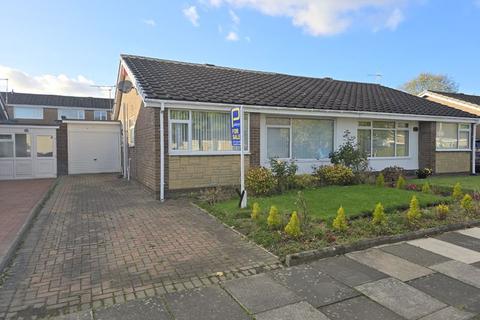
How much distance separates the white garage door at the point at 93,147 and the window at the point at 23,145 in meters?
2.48

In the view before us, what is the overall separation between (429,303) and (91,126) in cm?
1997

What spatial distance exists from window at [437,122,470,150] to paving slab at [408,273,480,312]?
13.3 m

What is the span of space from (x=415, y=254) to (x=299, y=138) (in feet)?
26.0

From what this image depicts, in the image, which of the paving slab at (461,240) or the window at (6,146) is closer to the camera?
the paving slab at (461,240)

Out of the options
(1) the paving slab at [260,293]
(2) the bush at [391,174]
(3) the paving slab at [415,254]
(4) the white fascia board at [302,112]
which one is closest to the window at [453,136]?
(4) the white fascia board at [302,112]

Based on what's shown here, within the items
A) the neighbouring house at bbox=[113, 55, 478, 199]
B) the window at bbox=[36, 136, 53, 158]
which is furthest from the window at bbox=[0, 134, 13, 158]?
the neighbouring house at bbox=[113, 55, 478, 199]

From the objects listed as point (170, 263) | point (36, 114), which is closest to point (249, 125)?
point (170, 263)

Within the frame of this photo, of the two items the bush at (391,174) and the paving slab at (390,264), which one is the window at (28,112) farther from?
the paving slab at (390,264)

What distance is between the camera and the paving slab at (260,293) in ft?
12.2

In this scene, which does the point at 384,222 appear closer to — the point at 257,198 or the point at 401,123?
the point at 257,198

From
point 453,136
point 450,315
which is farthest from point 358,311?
point 453,136

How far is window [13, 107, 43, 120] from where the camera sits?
42.2m

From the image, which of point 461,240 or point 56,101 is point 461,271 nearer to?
point 461,240

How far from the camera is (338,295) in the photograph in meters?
3.97
